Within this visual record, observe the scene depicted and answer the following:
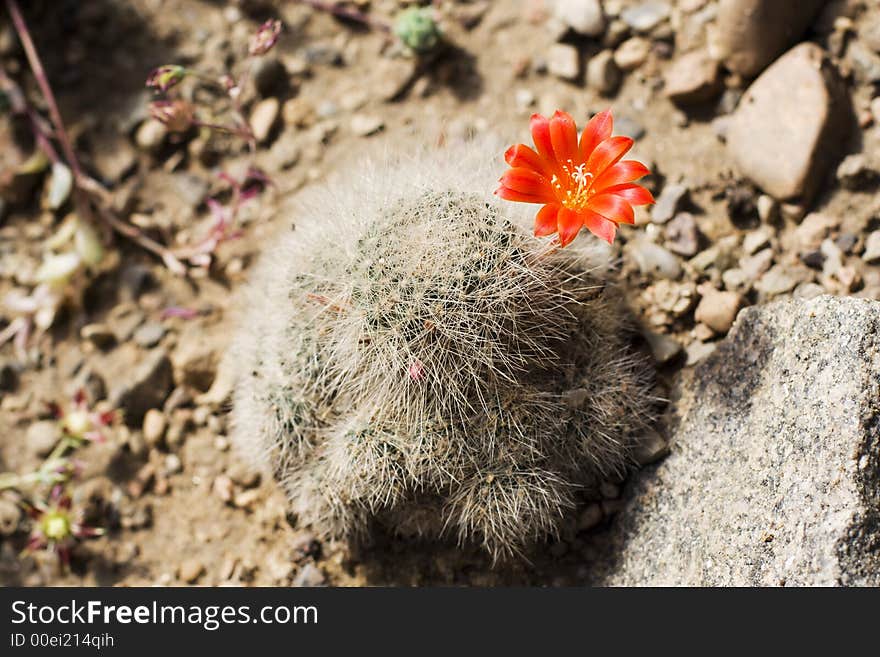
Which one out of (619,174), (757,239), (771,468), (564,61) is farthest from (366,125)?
(771,468)

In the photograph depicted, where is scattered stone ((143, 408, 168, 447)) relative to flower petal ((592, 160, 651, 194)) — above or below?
below

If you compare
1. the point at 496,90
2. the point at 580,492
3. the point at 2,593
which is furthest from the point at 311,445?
the point at 496,90

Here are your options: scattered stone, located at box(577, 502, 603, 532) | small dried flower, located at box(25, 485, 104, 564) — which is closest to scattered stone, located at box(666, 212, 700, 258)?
scattered stone, located at box(577, 502, 603, 532)

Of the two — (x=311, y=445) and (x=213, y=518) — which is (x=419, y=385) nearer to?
(x=311, y=445)

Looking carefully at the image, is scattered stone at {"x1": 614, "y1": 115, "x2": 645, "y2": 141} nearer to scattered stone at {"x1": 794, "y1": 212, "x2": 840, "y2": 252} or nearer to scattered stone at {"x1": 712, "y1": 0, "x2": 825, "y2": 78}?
scattered stone at {"x1": 712, "y1": 0, "x2": 825, "y2": 78}

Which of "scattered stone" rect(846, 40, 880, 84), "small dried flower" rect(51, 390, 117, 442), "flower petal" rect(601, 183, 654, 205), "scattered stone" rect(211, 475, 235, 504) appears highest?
"flower petal" rect(601, 183, 654, 205)
